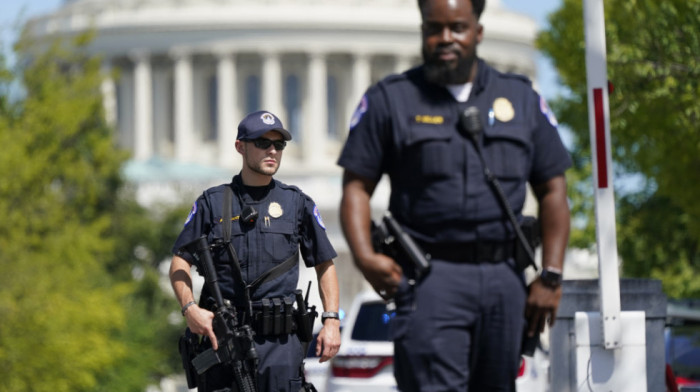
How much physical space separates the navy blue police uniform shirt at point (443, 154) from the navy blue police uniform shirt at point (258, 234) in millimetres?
2331

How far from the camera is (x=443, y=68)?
24.2 ft

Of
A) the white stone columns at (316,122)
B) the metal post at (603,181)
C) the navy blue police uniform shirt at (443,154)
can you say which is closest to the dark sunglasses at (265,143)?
the metal post at (603,181)

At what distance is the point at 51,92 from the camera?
5159 centimetres

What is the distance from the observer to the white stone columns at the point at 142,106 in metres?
117

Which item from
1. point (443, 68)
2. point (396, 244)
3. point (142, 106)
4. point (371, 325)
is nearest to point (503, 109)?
point (443, 68)

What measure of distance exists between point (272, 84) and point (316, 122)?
317cm

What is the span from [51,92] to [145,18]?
6668 cm

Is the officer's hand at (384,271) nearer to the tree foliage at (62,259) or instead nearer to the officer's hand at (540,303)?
the officer's hand at (540,303)

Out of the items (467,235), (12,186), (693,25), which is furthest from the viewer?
(12,186)

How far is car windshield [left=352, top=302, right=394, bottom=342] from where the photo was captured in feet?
54.3

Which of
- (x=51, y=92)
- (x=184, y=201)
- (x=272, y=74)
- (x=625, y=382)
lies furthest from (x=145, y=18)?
(x=625, y=382)

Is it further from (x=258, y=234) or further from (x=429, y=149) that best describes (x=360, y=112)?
(x=258, y=234)

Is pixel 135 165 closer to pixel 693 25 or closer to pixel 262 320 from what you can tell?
pixel 693 25

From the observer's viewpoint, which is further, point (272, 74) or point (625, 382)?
point (272, 74)
